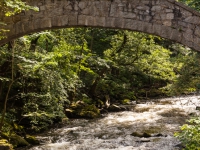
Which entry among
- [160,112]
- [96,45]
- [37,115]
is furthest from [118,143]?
[96,45]

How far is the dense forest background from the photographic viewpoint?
832 cm

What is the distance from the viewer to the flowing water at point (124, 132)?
8492 millimetres

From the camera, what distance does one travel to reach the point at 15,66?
8.45m

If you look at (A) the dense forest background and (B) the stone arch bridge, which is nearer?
(B) the stone arch bridge

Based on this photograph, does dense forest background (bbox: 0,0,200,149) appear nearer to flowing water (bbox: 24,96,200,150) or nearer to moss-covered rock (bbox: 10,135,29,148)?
moss-covered rock (bbox: 10,135,29,148)

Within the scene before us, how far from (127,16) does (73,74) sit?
5.05m

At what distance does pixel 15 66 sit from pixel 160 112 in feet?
25.4

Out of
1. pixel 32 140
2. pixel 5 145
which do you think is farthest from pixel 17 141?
pixel 5 145

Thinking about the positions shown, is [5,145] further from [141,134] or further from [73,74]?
[141,134]

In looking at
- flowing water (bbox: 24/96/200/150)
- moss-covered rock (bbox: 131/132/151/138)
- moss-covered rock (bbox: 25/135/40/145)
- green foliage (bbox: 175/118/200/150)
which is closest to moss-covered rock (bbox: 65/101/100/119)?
flowing water (bbox: 24/96/200/150)

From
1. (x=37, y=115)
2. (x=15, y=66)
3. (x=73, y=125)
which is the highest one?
(x=15, y=66)

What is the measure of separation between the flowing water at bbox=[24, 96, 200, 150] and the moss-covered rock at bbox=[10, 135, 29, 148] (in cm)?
45

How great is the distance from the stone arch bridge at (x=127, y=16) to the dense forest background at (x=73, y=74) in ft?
2.97

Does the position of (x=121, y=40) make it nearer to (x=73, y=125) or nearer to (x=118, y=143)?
(x=73, y=125)
